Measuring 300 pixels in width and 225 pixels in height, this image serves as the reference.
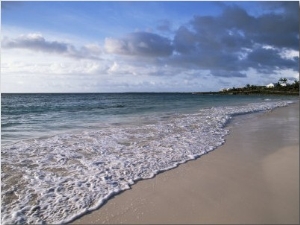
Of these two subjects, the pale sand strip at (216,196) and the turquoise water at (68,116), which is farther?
the turquoise water at (68,116)

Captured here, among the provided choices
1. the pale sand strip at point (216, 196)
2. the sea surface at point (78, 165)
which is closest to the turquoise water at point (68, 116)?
the sea surface at point (78, 165)

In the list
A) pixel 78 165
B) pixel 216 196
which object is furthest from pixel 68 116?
pixel 216 196

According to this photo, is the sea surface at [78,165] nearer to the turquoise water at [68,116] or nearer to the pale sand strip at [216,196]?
the pale sand strip at [216,196]

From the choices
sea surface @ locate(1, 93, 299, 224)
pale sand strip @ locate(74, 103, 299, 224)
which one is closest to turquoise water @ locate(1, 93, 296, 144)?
sea surface @ locate(1, 93, 299, 224)

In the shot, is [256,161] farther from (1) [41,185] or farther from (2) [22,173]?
(2) [22,173]

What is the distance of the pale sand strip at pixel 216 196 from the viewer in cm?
386

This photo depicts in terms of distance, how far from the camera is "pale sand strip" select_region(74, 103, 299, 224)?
3.86 m

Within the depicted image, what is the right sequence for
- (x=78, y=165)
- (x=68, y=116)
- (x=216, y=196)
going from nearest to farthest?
(x=216, y=196) → (x=78, y=165) → (x=68, y=116)

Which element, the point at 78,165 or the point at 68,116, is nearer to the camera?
the point at 78,165

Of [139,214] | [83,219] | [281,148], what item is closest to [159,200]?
[139,214]

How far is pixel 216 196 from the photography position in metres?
4.48

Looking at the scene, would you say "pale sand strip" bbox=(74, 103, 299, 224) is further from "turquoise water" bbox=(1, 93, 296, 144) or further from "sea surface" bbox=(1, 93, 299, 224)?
"turquoise water" bbox=(1, 93, 296, 144)

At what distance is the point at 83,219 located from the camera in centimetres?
398

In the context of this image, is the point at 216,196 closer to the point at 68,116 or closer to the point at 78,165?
the point at 78,165
